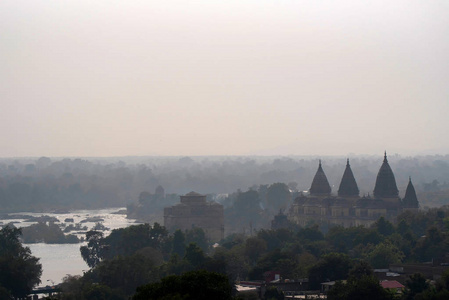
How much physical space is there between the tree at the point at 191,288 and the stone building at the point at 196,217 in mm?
50857

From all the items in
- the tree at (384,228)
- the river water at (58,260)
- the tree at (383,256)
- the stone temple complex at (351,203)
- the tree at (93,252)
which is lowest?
the river water at (58,260)

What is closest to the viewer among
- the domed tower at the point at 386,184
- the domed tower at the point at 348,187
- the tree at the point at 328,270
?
the tree at the point at 328,270

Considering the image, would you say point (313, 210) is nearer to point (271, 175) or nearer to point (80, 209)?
point (80, 209)

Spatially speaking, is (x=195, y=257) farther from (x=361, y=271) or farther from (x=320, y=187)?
(x=320, y=187)

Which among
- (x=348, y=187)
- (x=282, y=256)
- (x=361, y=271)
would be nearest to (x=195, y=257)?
(x=282, y=256)

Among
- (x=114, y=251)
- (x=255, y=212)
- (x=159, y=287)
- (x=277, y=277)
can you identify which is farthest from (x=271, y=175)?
(x=159, y=287)

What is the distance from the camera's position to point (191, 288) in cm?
2723

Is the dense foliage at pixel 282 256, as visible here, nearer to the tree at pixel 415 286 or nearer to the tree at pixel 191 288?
the tree at pixel 415 286

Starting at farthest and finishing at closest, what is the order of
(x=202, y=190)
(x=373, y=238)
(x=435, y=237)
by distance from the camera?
(x=202, y=190) < (x=373, y=238) < (x=435, y=237)

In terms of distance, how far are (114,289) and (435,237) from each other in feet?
51.1

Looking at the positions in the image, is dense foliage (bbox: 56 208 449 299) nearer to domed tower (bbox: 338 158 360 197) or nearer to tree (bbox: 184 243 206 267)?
tree (bbox: 184 243 206 267)

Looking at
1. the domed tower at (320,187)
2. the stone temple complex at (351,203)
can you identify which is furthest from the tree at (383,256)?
the domed tower at (320,187)

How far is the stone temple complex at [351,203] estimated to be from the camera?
6944 cm

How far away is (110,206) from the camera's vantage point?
141000 millimetres
